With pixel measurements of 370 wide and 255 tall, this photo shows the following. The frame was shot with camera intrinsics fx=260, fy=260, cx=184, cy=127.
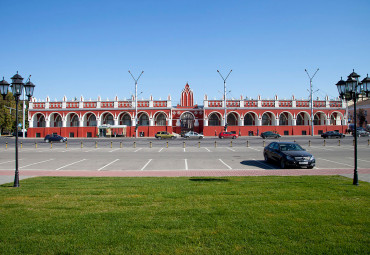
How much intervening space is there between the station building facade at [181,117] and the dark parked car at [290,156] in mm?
36284

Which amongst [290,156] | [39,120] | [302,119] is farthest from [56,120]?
[290,156]

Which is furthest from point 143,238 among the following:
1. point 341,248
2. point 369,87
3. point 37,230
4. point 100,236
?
point 369,87

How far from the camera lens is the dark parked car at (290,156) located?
1309 centimetres

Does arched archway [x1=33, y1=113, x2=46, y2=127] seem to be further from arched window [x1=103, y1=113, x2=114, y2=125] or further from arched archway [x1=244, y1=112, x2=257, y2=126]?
arched archway [x1=244, y1=112, x2=257, y2=126]

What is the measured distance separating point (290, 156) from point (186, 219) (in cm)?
959

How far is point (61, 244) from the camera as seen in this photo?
14.3ft

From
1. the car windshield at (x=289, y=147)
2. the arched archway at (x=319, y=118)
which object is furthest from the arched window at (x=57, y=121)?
the arched archway at (x=319, y=118)

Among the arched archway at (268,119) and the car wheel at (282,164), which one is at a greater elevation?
the arched archway at (268,119)

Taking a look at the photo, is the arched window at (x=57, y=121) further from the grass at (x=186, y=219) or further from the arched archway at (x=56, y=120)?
the grass at (x=186, y=219)

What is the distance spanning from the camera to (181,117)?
177ft

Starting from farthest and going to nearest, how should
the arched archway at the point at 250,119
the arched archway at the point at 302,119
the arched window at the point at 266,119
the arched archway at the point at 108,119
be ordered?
1. the arched archway at the point at 108,119
2. the arched archway at the point at 302,119
3. the arched archway at the point at 250,119
4. the arched window at the point at 266,119

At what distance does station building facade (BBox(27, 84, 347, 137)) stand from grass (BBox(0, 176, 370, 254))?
1702 inches

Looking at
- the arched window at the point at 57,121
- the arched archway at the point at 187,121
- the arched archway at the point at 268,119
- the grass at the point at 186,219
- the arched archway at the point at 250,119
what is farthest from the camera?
the arched window at the point at 57,121

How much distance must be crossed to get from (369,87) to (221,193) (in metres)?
8.07
